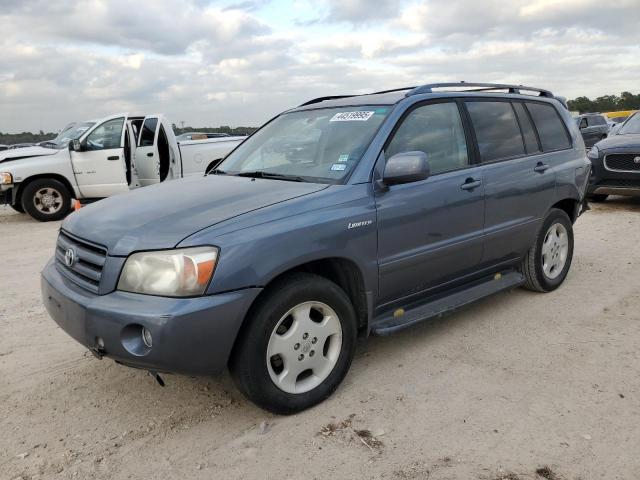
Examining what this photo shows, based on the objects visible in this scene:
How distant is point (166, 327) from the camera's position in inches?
101

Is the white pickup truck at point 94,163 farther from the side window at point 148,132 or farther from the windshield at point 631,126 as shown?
the windshield at point 631,126

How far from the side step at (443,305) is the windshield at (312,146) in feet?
3.10

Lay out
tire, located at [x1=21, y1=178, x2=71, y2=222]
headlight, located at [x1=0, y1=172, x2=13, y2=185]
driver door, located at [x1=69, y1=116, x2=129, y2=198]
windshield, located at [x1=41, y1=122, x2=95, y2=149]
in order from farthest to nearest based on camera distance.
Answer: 1. windshield, located at [x1=41, y1=122, x2=95, y2=149]
2. driver door, located at [x1=69, y1=116, x2=129, y2=198]
3. tire, located at [x1=21, y1=178, x2=71, y2=222]
4. headlight, located at [x1=0, y1=172, x2=13, y2=185]

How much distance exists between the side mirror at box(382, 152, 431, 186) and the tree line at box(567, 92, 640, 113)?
5770cm

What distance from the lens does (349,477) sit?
2.52 m

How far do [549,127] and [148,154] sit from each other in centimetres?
776

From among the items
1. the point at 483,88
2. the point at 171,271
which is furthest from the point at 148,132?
the point at 171,271

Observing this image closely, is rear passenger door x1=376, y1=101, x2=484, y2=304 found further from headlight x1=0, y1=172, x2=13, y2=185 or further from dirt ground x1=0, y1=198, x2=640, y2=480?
headlight x1=0, y1=172, x2=13, y2=185

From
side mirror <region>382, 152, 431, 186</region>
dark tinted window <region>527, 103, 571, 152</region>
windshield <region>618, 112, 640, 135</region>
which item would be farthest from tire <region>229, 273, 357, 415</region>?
windshield <region>618, 112, 640, 135</region>

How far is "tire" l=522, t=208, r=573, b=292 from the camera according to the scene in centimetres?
480

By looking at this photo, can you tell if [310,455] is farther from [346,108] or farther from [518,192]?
[518,192]

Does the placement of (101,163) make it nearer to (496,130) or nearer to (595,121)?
(496,130)

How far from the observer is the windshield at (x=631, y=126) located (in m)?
10.2

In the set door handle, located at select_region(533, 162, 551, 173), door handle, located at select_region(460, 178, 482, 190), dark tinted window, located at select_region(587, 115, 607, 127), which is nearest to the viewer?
door handle, located at select_region(460, 178, 482, 190)
